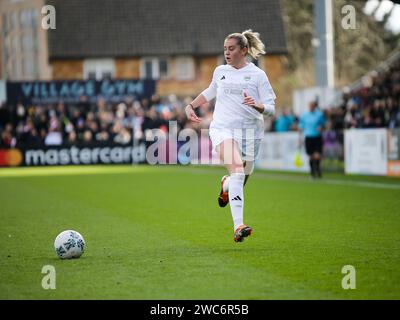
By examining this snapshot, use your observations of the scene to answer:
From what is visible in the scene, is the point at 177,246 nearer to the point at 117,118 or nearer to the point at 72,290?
the point at 72,290

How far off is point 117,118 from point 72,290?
30831mm

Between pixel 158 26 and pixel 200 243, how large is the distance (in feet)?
173

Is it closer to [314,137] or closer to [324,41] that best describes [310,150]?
[314,137]

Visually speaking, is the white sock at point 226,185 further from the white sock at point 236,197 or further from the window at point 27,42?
the window at point 27,42

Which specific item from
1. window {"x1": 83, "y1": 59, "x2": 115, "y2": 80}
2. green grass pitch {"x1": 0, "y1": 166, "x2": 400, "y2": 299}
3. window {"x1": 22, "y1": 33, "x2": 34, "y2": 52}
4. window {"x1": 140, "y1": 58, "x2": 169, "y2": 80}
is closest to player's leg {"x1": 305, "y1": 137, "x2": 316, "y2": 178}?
green grass pitch {"x1": 0, "y1": 166, "x2": 400, "y2": 299}

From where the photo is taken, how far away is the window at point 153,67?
63.6 metres

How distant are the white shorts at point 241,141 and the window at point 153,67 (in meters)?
52.1

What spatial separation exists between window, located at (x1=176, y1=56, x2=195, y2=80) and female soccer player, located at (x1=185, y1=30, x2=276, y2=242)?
2062 inches

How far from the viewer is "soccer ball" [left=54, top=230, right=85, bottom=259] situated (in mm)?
10234

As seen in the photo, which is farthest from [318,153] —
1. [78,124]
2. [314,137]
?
[78,124]

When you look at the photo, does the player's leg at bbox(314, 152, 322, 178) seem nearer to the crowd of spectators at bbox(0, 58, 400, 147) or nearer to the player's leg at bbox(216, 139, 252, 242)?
the crowd of spectators at bbox(0, 58, 400, 147)

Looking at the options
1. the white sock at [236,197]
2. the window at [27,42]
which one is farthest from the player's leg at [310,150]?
the window at [27,42]

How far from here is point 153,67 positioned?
2507 inches
